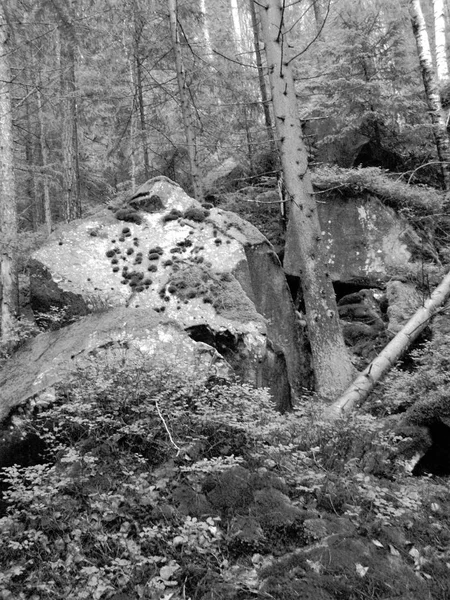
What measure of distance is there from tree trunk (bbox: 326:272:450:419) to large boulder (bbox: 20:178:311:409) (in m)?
0.93

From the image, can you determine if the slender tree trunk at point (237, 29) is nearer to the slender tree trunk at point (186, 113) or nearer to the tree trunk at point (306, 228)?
the slender tree trunk at point (186, 113)

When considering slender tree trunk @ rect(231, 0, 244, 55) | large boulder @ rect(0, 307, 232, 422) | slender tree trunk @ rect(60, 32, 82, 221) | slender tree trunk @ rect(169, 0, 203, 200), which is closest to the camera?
large boulder @ rect(0, 307, 232, 422)

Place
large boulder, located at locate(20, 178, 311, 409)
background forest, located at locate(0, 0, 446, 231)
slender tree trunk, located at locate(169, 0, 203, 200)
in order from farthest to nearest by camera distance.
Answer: background forest, located at locate(0, 0, 446, 231) < slender tree trunk, located at locate(169, 0, 203, 200) < large boulder, located at locate(20, 178, 311, 409)

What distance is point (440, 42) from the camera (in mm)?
13609

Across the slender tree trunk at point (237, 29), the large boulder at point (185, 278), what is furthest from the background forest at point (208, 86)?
the large boulder at point (185, 278)

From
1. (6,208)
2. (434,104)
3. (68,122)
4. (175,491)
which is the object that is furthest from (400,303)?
(68,122)

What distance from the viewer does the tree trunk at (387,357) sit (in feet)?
20.7

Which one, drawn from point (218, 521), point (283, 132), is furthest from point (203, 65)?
point (218, 521)

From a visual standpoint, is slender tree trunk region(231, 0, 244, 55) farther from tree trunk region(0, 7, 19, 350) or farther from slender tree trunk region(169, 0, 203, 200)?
tree trunk region(0, 7, 19, 350)

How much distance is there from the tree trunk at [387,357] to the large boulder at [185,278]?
0.93 metres

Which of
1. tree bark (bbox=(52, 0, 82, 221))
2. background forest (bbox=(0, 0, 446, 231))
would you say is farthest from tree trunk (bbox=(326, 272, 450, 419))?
tree bark (bbox=(52, 0, 82, 221))

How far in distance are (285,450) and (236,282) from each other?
11.7 ft

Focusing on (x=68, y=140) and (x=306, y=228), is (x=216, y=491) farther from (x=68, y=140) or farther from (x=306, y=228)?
(x=68, y=140)

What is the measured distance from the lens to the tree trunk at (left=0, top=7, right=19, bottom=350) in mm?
8656
